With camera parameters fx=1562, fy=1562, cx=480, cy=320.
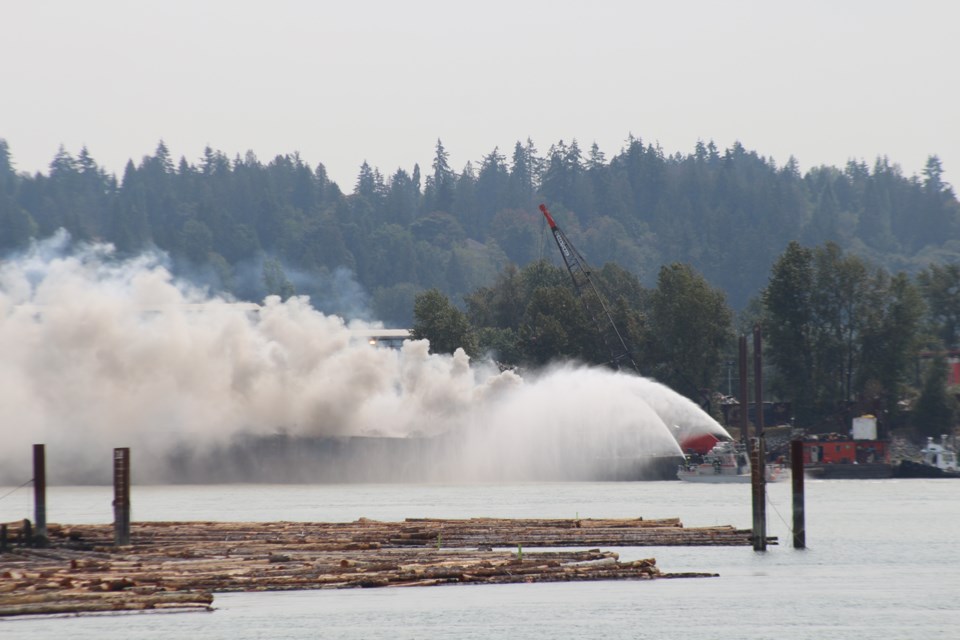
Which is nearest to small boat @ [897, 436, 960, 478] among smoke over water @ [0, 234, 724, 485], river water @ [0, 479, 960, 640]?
smoke over water @ [0, 234, 724, 485]

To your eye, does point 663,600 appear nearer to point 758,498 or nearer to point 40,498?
point 758,498

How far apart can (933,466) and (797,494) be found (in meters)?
75.6

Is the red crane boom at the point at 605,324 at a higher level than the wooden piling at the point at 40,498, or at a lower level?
higher

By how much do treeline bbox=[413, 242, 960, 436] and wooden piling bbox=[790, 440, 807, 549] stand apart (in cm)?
9229

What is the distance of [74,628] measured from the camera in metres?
42.5

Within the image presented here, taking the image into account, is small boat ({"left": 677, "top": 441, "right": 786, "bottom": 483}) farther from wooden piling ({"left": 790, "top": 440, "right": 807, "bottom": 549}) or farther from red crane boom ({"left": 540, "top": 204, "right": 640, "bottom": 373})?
wooden piling ({"left": 790, "top": 440, "right": 807, "bottom": 549})

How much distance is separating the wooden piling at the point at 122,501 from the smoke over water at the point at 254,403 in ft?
178

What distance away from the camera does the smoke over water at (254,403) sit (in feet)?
363

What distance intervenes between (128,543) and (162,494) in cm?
4944

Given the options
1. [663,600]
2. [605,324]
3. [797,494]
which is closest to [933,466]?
[605,324]

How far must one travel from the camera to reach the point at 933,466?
13038cm

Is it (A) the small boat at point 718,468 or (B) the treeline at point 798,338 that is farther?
(B) the treeline at point 798,338

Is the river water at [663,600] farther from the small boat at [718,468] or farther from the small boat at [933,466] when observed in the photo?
the small boat at [933,466]

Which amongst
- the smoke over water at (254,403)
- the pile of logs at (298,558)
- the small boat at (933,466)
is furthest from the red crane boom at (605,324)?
the pile of logs at (298,558)
